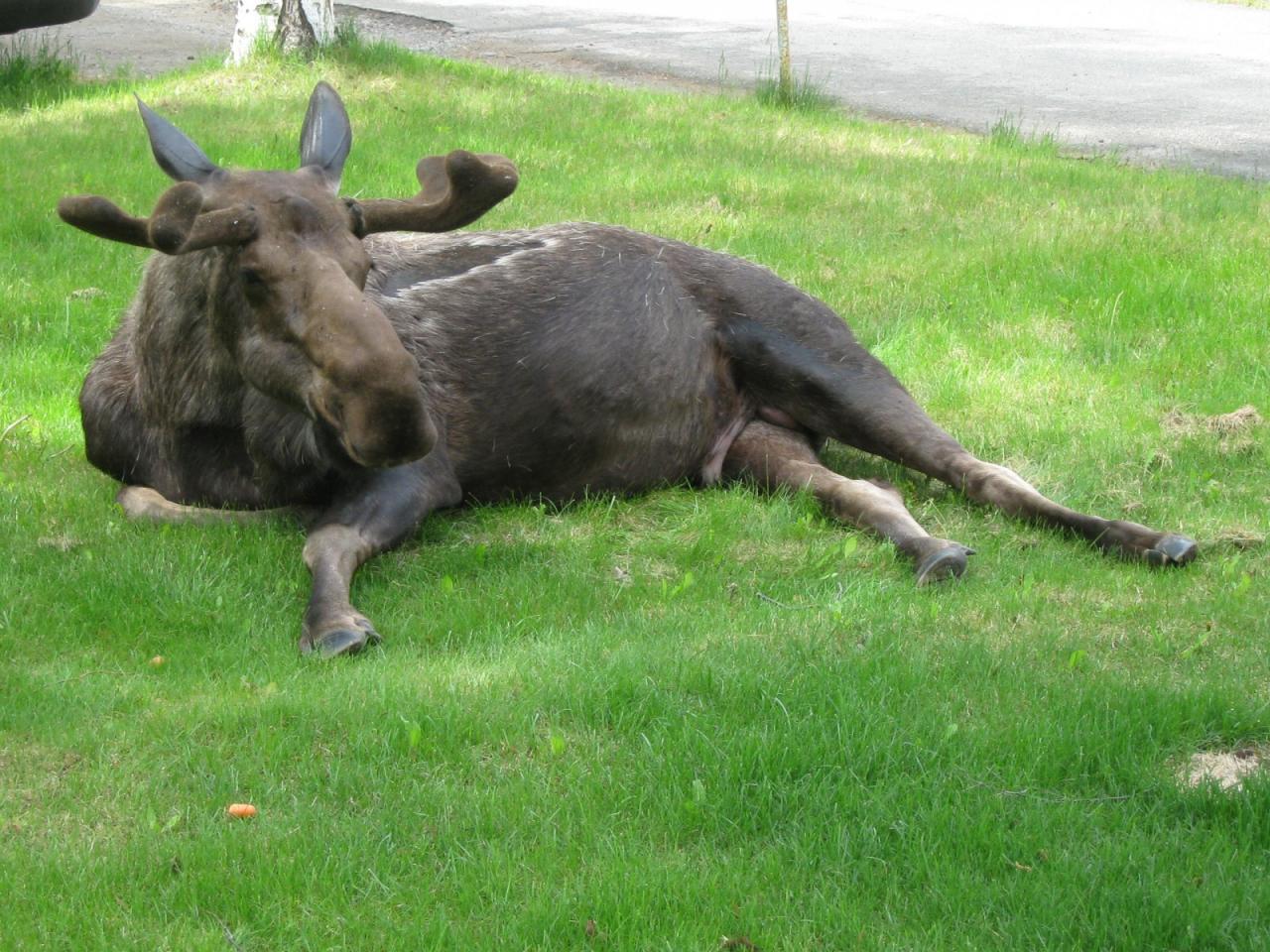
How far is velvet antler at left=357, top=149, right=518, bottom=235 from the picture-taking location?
5.77m

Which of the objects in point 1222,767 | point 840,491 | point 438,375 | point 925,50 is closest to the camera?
point 1222,767

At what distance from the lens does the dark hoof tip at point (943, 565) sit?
19.0 feet

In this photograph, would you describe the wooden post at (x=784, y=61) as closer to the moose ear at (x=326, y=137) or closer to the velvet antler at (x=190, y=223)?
the moose ear at (x=326, y=137)

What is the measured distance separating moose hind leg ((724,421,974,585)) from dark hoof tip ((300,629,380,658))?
1.93 meters

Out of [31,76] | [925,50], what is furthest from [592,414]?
[925,50]

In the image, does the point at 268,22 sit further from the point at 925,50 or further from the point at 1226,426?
the point at 1226,426

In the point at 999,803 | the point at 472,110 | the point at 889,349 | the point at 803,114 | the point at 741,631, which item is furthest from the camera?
the point at 803,114

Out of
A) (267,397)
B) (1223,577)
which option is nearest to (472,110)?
(267,397)

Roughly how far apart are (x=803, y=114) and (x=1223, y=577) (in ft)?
27.0

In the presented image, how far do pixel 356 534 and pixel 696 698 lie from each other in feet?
5.40

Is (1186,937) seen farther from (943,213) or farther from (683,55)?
(683,55)

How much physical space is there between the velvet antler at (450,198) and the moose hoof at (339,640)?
1.40 m

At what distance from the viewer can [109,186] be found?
32.7 feet

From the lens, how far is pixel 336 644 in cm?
511
